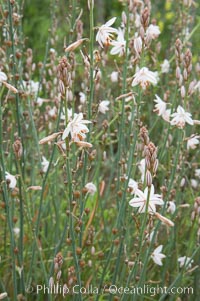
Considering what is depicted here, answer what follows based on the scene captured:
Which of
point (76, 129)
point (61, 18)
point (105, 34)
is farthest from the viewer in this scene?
point (61, 18)

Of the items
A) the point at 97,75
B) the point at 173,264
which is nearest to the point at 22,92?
Result: the point at 97,75

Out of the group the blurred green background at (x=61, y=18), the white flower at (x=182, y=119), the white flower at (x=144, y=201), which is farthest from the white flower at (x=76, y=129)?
the blurred green background at (x=61, y=18)

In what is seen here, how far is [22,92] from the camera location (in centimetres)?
245

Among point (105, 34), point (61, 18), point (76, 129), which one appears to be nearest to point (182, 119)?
point (105, 34)

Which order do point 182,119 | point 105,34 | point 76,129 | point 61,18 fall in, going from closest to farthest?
point 76,129 → point 105,34 → point 182,119 → point 61,18

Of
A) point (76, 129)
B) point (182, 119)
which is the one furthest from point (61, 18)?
point (76, 129)

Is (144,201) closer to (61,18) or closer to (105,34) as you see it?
(105,34)

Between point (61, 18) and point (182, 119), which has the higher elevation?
point (61, 18)

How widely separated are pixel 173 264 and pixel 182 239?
165 millimetres

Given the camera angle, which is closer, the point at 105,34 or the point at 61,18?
the point at 105,34

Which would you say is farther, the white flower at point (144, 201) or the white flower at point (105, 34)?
the white flower at point (105, 34)

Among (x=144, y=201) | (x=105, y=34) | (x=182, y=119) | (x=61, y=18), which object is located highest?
A: (x=61, y=18)

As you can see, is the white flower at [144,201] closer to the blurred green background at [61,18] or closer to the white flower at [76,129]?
the white flower at [76,129]

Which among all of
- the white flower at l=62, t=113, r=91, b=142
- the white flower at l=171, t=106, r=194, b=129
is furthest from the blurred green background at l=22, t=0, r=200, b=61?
the white flower at l=62, t=113, r=91, b=142
